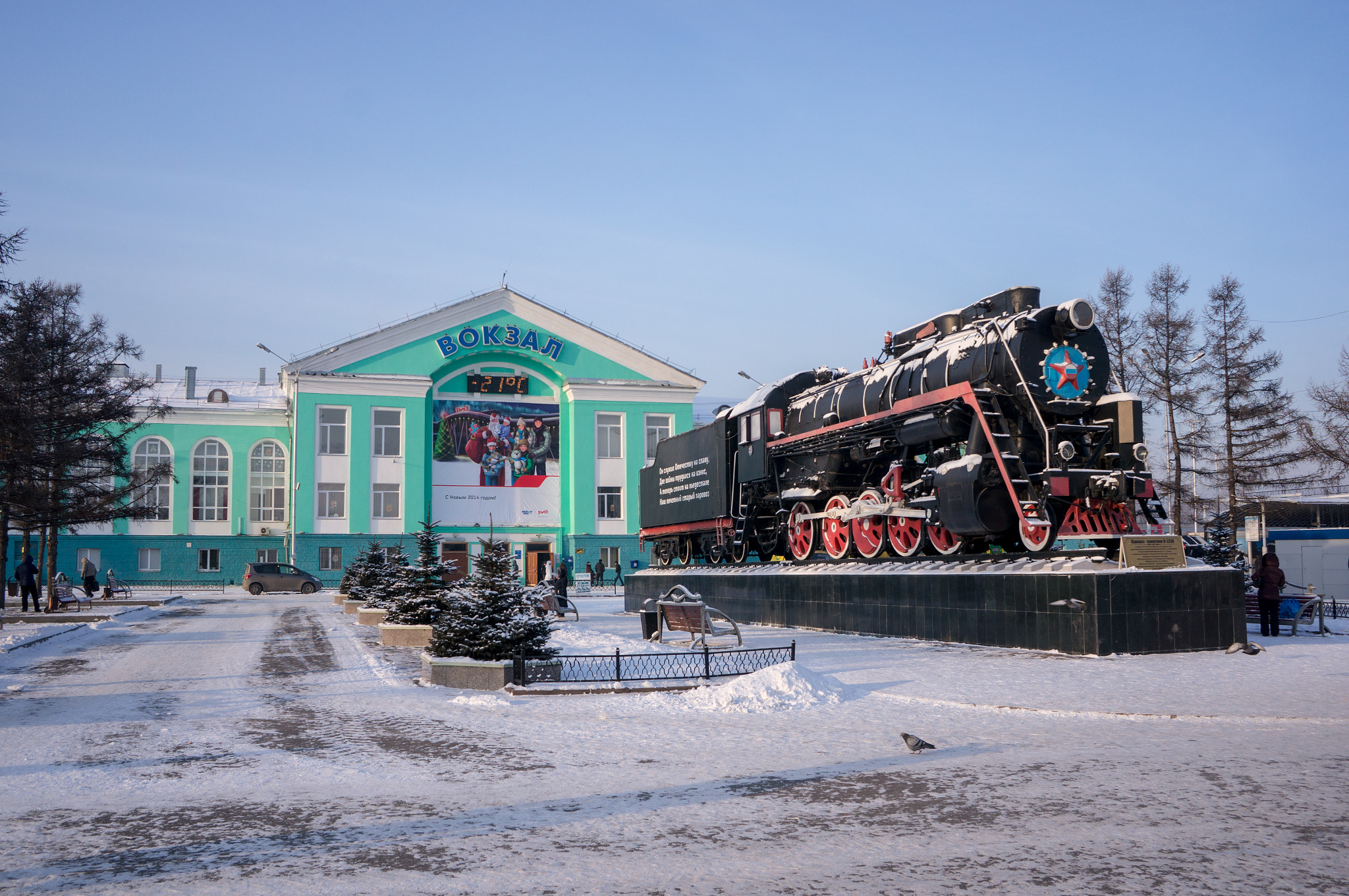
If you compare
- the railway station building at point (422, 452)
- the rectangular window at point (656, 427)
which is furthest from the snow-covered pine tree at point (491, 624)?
the rectangular window at point (656, 427)

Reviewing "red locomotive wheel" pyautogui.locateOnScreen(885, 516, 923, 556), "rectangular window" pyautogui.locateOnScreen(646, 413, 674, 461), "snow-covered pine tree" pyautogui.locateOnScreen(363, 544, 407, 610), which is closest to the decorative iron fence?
"red locomotive wheel" pyautogui.locateOnScreen(885, 516, 923, 556)

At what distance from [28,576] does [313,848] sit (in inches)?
1090

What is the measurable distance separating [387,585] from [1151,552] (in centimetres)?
1695

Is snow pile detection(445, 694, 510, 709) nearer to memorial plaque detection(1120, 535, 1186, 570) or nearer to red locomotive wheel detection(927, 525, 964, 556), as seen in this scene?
red locomotive wheel detection(927, 525, 964, 556)

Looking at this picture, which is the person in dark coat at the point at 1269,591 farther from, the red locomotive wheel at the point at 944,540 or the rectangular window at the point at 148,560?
the rectangular window at the point at 148,560

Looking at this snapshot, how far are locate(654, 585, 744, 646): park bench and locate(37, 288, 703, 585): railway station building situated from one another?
34811mm

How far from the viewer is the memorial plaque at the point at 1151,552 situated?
13859 millimetres

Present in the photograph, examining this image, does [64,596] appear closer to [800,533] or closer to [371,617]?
[371,617]

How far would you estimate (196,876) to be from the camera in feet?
16.1

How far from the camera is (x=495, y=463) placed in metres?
52.7

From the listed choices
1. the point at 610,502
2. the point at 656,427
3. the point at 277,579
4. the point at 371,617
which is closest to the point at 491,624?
the point at 371,617

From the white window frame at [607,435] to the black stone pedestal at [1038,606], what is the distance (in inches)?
1380

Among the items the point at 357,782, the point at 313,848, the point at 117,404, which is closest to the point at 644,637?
the point at 357,782

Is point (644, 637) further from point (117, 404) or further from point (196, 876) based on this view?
point (117, 404)
